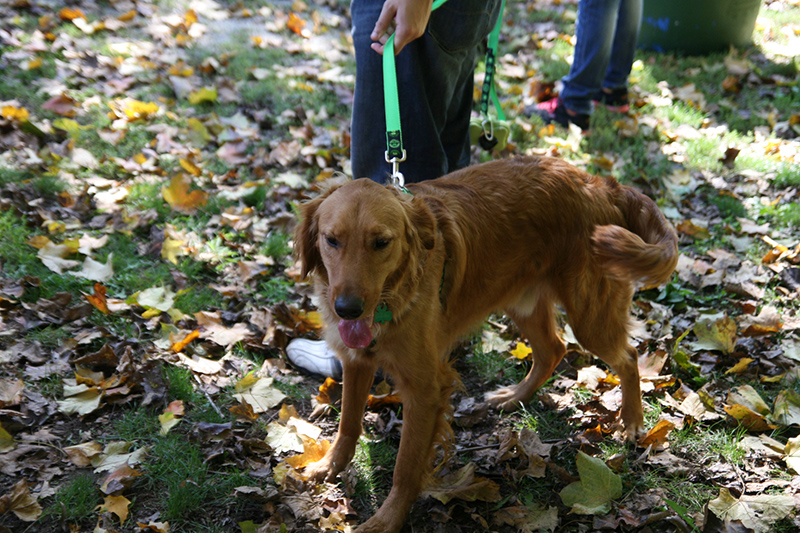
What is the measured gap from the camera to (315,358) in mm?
3146

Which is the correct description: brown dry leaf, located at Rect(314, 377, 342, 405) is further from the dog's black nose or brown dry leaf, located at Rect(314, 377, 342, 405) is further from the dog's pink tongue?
the dog's black nose

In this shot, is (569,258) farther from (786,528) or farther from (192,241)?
(192,241)

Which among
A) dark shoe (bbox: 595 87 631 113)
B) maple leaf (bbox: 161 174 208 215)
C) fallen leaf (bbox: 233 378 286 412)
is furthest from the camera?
dark shoe (bbox: 595 87 631 113)

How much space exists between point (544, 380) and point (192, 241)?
238 cm

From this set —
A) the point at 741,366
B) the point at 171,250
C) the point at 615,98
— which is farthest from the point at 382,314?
the point at 615,98

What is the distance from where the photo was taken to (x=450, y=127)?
3436 mm

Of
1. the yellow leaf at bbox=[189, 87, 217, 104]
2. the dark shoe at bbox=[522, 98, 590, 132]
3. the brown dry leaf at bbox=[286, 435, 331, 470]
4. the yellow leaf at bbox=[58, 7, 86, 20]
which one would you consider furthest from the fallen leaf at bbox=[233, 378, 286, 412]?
the yellow leaf at bbox=[58, 7, 86, 20]

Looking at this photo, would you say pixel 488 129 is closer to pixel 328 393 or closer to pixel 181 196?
pixel 328 393

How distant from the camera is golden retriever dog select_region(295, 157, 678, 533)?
7.32ft

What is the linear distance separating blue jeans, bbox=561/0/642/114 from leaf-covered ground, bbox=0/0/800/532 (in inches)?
13.0

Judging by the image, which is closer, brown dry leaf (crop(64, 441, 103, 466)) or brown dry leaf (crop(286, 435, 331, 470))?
brown dry leaf (crop(64, 441, 103, 466))

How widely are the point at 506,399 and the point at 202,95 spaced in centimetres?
387

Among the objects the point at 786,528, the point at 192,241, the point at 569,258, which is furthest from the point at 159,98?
the point at 786,528

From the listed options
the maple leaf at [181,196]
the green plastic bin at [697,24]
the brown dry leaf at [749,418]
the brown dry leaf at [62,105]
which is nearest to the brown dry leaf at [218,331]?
the maple leaf at [181,196]
